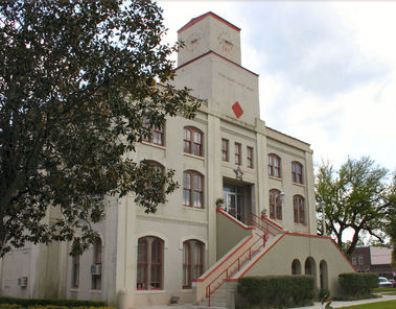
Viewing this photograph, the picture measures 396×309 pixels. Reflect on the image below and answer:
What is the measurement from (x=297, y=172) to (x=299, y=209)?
2868mm

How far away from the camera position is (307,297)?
77.7 feet

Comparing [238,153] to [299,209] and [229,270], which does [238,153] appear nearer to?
[299,209]

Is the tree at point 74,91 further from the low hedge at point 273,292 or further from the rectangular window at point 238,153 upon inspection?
the rectangular window at point 238,153

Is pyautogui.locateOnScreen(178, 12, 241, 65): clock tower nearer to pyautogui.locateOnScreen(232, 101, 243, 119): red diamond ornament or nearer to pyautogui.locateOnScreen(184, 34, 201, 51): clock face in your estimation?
pyautogui.locateOnScreen(184, 34, 201, 51): clock face

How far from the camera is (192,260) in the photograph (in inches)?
1021

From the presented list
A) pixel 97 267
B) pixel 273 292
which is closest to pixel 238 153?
pixel 273 292

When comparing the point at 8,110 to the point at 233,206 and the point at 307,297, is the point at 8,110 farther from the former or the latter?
the point at 233,206

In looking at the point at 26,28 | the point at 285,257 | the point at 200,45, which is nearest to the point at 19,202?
the point at 26,28

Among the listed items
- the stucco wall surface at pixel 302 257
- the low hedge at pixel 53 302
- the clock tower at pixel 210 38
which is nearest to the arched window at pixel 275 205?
the stucco wall surface at pixel 302 257

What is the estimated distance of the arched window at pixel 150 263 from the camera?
23.2 m

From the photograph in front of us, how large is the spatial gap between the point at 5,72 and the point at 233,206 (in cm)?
2168

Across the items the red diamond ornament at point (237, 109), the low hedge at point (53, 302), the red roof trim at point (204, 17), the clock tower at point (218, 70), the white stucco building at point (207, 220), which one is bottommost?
the low hedge at point (53, 302)

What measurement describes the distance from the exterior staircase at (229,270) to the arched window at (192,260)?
2.15 metres

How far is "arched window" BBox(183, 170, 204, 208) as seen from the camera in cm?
2666
